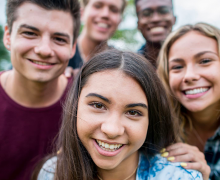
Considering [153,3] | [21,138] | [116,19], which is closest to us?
[21,138]

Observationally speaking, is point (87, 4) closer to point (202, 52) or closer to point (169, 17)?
point (169, 17)

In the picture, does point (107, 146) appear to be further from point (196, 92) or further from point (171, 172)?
point (196, 92)

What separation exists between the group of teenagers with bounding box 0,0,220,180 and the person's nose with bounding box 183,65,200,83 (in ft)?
0.04

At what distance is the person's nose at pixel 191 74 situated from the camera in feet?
8.27

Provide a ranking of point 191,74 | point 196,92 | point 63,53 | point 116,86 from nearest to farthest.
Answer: point 116,86, point 191,74, point 196,92, point 63,53

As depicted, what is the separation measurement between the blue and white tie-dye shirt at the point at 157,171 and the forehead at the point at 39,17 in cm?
152

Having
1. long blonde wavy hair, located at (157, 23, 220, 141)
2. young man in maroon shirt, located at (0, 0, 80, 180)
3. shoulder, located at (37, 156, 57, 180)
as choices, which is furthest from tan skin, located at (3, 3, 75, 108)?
long blonde wavy hair, located at (157, 23, 220, 141)

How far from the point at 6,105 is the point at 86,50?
2.20 metres

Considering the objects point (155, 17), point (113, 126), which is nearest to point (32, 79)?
point (113, 126)

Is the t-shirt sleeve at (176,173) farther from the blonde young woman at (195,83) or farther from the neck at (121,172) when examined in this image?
the neck at (121,172)

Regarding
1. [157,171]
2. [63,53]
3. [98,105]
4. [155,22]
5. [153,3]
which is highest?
[153,3]

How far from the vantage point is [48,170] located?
2.37 m

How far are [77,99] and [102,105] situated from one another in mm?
336

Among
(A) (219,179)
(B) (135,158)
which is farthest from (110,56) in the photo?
(A) (219,179)
